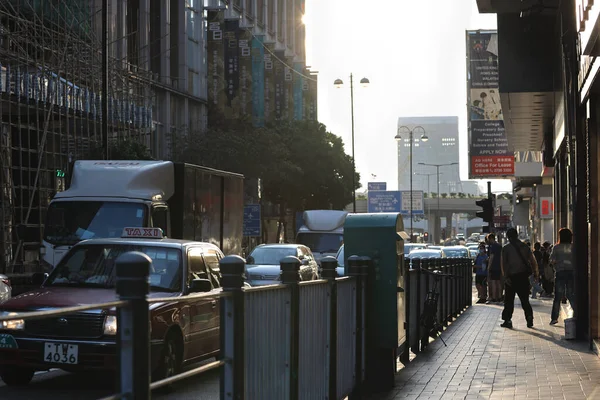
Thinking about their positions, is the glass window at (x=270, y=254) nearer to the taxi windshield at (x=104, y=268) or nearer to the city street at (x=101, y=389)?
the taxi windshield at (x=104, y=268)

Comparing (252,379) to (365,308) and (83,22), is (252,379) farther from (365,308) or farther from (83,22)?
(83,22)

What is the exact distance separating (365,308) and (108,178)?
37.1 ft

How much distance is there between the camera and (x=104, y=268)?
11.5m

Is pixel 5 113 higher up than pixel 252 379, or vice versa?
pixel 5 113

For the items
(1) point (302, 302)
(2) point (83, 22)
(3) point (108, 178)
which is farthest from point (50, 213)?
(2) point (83, 22)

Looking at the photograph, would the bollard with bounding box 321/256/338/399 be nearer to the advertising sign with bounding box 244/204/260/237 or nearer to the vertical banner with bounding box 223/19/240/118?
the advertising sign with bounding box 244/204/260/237

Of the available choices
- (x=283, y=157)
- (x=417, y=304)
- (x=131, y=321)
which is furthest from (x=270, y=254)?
(x=283, y=157)

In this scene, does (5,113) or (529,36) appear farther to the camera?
(5,113)

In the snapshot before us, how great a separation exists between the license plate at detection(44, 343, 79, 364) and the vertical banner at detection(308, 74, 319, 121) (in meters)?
80.4

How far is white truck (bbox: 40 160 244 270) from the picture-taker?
66.5 ft

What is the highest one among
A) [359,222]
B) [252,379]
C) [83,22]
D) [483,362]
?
[83,22]

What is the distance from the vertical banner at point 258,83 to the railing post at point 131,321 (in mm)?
66950

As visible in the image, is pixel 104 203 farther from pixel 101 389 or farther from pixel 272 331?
pixel 101 389

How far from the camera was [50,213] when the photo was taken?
20641 mm
